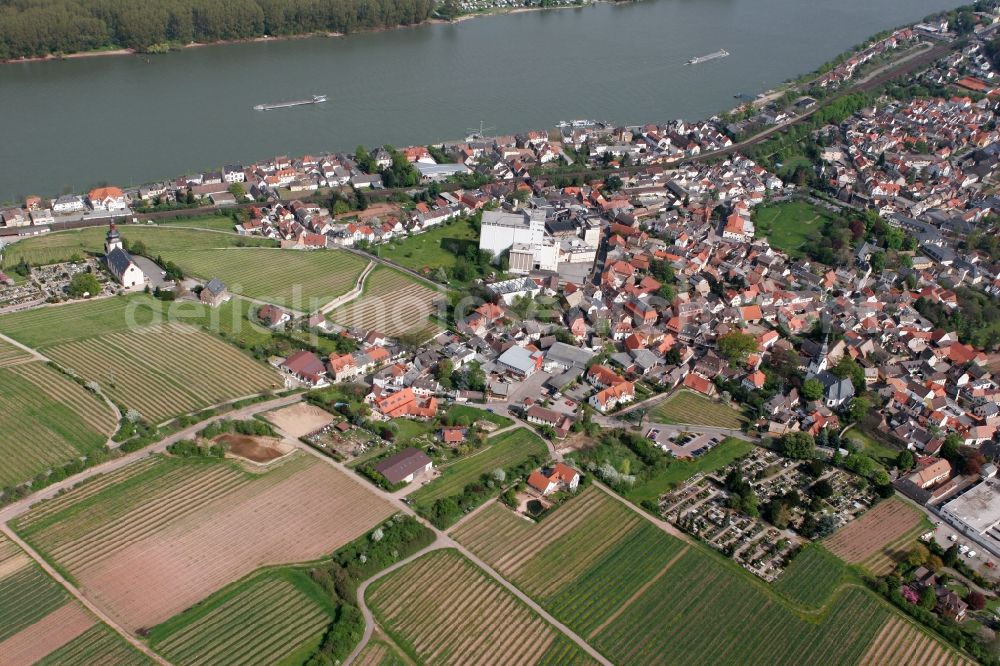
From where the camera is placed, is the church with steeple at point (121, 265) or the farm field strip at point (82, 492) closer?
the farm field strip at point (82, 492)

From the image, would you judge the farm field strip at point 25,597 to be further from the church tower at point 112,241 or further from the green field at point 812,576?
the green field at point 812,576

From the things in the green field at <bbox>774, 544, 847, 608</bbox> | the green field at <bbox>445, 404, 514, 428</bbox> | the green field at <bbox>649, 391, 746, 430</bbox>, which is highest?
the green field at <bbox>445, 404, 514, 428</bbox>

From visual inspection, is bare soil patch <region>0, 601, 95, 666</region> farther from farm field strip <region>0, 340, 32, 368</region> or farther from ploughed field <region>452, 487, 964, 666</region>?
farm field strip <region>0, 340, 32, 368</region>

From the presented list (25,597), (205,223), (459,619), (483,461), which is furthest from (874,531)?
(205,223)

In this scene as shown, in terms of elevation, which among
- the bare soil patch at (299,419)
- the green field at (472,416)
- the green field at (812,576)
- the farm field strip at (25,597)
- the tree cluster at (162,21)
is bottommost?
the green field at (812,576)

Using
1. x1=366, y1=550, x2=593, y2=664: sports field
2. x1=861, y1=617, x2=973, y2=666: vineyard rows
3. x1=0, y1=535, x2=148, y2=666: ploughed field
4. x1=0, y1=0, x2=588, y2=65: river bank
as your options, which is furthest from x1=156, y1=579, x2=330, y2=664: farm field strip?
x1=0, y1=0, x2=588, y2=65: river bank

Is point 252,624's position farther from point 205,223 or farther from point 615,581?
point 205,223

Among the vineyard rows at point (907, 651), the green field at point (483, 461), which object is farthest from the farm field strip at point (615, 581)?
the vineyard rows at point (907, 651)

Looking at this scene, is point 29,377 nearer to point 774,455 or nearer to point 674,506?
point 674,506
